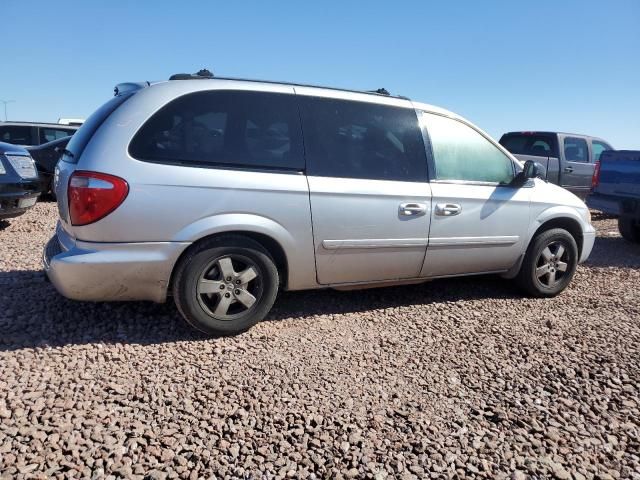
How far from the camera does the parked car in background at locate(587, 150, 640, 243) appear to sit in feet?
22.6

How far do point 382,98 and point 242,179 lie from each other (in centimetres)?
147

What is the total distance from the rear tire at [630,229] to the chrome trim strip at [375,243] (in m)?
5.60

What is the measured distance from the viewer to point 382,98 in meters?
3.84

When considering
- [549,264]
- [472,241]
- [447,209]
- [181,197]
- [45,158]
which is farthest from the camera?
[45,158]

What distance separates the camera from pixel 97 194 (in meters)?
2.82

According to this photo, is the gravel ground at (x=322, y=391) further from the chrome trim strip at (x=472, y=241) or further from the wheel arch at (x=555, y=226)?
the chrome trim strip at (x=472, y=241)

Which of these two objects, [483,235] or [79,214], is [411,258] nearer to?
[483,235]

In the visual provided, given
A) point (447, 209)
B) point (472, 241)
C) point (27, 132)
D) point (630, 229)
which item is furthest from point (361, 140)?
point (27, 132)

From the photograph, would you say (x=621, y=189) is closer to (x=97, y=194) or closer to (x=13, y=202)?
(x=97, y=194)

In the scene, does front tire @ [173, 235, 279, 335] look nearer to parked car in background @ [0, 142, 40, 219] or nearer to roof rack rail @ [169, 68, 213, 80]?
roof rack rail @ [169, 68, 213, 80]

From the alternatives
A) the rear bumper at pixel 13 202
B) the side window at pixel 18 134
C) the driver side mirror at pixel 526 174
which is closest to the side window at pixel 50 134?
the side window at pixel 18 134

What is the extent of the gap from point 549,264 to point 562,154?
6.83 metres

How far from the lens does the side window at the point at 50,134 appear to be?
12062mm

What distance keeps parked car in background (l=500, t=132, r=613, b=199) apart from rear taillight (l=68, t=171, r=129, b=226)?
894 cm
